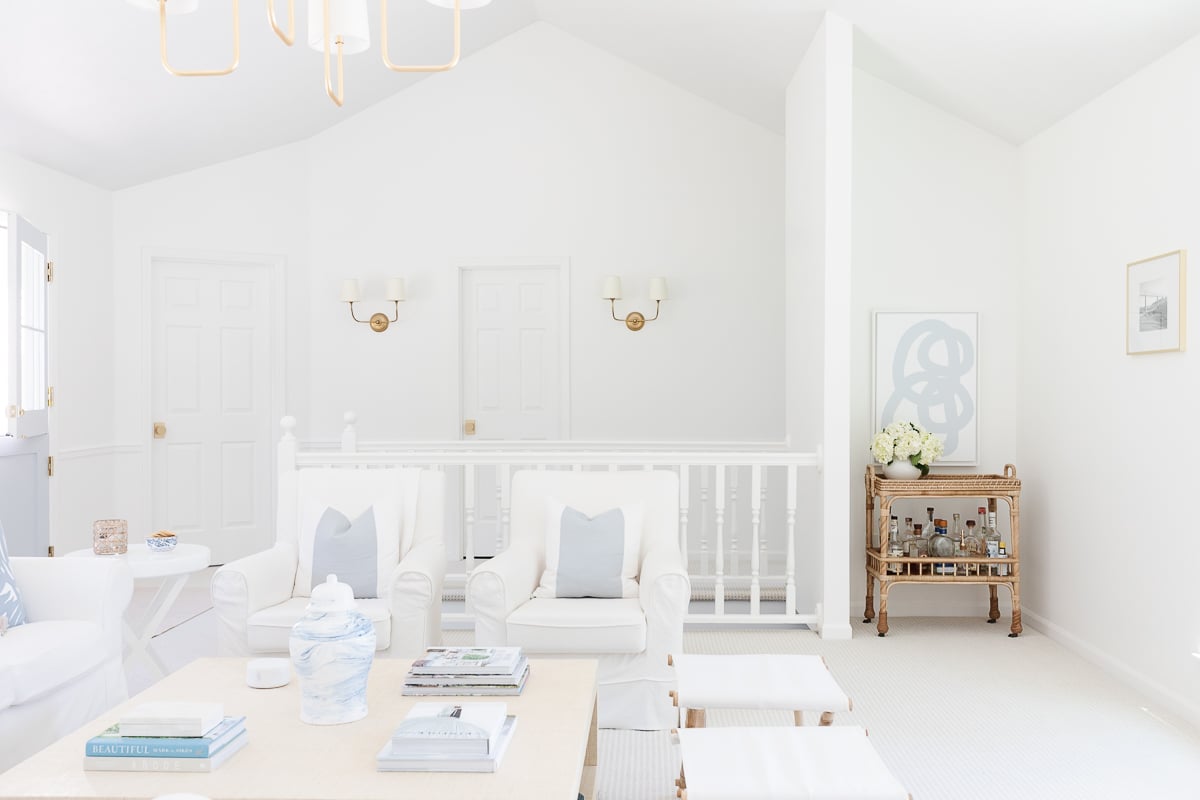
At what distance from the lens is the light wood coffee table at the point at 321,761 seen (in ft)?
5.70

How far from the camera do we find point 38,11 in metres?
3.89

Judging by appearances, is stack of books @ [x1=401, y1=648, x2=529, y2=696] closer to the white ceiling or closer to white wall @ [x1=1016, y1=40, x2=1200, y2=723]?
white wall @ [x1=1016, y1=40, x2=1200, y2=723]

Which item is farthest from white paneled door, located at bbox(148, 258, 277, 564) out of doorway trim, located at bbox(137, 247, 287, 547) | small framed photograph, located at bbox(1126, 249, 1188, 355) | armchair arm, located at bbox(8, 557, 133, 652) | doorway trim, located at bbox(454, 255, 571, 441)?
small framed photograph, located at bbox(1126, 249, 1188, 355)

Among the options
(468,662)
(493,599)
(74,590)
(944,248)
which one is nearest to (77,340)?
(74,590)

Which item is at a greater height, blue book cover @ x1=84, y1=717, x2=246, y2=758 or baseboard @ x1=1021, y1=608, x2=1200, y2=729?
blue book cover @ x1=84, y1=717, x2=246, y2=758

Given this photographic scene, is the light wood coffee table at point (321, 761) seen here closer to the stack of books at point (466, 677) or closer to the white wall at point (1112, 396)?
the stack of books at point (466, 677)

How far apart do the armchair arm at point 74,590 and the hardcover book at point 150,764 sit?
1.22m

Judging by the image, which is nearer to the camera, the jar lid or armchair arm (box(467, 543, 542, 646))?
the jar lid

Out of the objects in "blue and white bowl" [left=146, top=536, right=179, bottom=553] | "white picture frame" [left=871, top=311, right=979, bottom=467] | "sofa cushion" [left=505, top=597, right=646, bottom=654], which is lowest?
"sofa cushion" [left=505, top=597, right=646, bottom=654]

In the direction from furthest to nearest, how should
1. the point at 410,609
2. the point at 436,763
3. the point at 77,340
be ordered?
the point at 77,340, the point at 410,609, the point at 436,763

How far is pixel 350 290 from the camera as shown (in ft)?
20.3

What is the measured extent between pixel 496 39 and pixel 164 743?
5409 mm

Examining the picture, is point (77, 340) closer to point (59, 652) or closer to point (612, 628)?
point (59, 652)

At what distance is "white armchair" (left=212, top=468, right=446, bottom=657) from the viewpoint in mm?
3107
